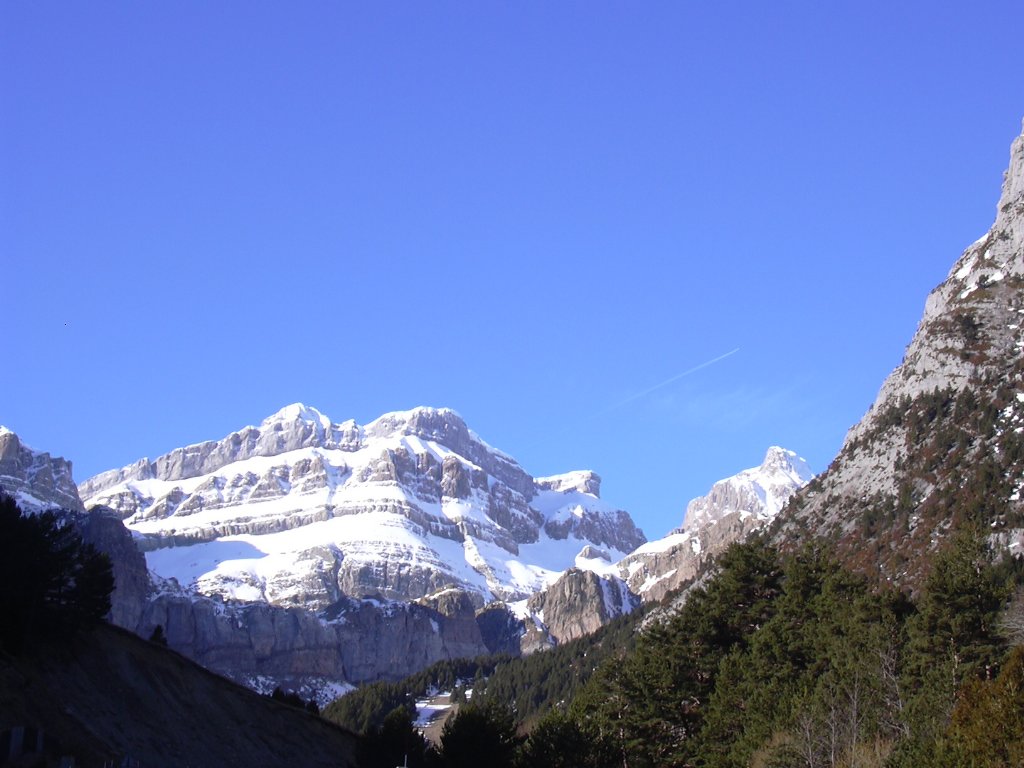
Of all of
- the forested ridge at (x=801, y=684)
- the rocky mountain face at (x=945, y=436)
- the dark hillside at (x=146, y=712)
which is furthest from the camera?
the rocky mountain face at (x=945, y=436)

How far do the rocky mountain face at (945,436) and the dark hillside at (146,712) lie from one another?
55032mm

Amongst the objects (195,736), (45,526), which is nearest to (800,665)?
(195,736)

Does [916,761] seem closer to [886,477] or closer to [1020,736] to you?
[1020,736]

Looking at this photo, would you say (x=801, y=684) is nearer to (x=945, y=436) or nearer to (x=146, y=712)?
(x=146, y=712)

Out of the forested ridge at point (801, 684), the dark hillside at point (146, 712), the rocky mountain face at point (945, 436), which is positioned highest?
the rocky mountain face at point (945, 436)

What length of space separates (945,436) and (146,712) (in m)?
85.2

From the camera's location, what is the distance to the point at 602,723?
71.7 metres

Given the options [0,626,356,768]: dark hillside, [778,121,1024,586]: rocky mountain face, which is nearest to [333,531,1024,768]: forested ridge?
[0,626,356,768]: dark hillside

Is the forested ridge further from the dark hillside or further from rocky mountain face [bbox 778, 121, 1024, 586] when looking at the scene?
rocky mountain face [bbox 778, 121, 1024, 586]

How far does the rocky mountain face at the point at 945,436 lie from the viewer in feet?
362

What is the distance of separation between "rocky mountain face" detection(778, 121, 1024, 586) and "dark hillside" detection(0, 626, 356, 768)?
181ft

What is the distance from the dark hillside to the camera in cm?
5859

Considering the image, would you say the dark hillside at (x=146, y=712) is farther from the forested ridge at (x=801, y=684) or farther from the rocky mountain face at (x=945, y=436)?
the rocky mountain face at (x=945, y=436)

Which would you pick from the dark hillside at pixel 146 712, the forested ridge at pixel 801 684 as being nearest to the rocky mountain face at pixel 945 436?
the forested ridge at pixel 801 684
